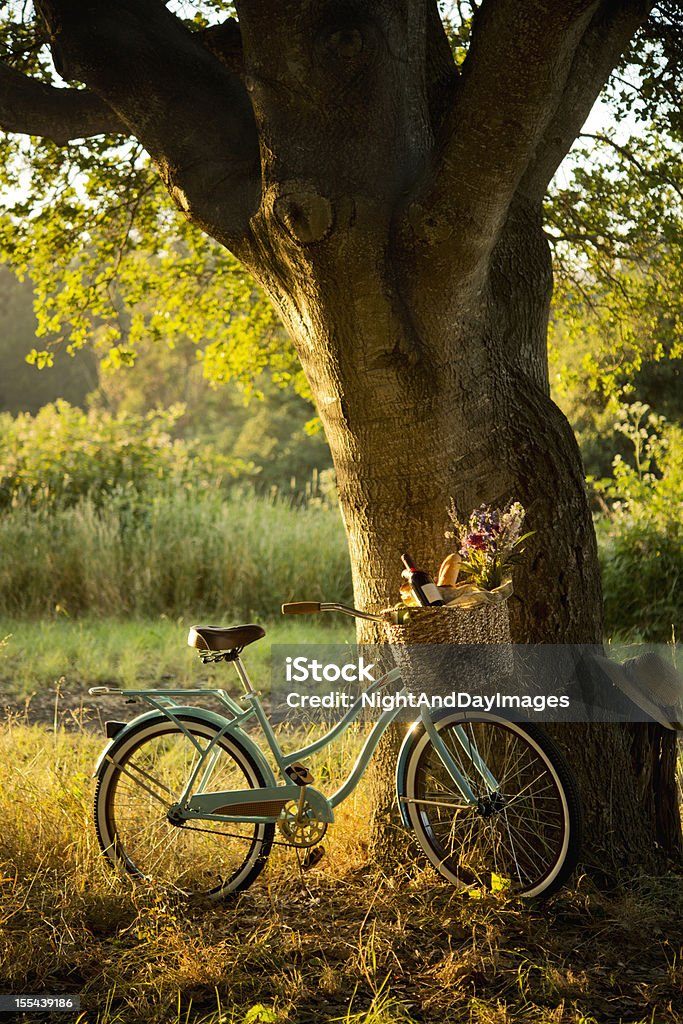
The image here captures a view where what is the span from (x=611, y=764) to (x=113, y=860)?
1977 mm

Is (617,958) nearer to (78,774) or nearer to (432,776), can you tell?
(432,776)

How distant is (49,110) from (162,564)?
254 inches

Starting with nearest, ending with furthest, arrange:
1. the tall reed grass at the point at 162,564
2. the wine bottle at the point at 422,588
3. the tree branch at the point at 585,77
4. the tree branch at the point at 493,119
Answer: the tree branch at the point at 493,119, the wine bottle at the point at 422,588, the tree branch at the point at 585,77, the tall reed grass at the point at 162,564

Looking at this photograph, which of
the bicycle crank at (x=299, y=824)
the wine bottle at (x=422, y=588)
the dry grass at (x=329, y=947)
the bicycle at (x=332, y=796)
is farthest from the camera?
the bicycle crank at (x=299, y=824)

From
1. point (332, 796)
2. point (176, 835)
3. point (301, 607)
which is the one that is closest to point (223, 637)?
point (301, 607)

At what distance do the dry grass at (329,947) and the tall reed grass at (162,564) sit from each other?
5.85 m

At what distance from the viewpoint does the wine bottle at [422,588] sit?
142 inches

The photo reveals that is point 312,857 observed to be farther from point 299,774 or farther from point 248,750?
point 248,750

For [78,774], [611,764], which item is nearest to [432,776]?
[611,764]

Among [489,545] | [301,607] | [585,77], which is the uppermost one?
[585,77]

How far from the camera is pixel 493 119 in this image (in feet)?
11.4

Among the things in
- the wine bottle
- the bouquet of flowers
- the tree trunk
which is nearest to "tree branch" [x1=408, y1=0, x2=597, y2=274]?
the tree trunk
